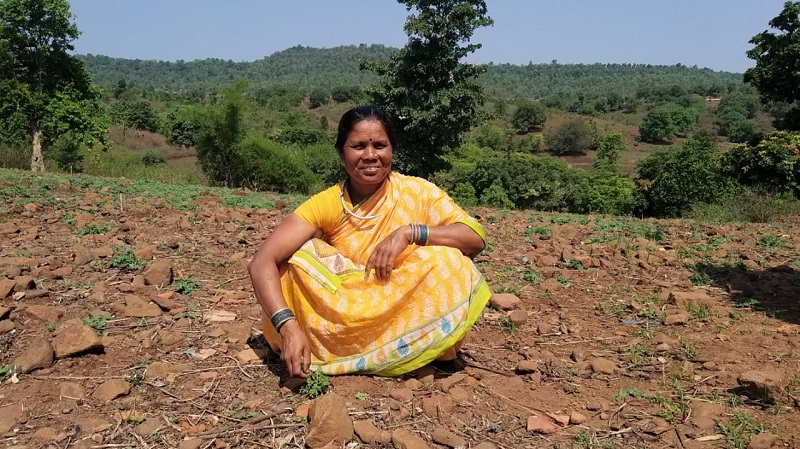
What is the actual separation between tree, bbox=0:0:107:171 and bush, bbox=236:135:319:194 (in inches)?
301

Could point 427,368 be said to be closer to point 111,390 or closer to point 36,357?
point 111,390

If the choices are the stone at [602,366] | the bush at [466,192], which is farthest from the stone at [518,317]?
the bush at [466,192]

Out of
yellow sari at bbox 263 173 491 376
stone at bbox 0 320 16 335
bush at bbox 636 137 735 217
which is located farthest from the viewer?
bush at bbox 636 137 735 217

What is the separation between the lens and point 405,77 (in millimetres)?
15594

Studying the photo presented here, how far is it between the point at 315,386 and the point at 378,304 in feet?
1.29

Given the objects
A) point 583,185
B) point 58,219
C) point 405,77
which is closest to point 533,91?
point 583,185

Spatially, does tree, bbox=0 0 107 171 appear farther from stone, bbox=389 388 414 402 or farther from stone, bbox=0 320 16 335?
stone, bbox=389 388 414 402

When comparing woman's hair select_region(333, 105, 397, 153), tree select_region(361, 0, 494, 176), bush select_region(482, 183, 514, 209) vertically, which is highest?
tree select_region(361, 0, 494, 176)

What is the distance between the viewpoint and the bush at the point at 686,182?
77.3ft

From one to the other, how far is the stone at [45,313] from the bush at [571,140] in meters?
65.9

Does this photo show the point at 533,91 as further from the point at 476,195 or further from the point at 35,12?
the point at 35,12

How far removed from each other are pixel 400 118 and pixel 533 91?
14768 centimetres

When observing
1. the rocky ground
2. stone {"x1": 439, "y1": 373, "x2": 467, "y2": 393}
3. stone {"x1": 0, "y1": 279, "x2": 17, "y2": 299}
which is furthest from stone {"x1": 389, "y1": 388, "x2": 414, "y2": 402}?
stone {"x1": 0, "y1": 279, "x2": 17, "y2": 299}

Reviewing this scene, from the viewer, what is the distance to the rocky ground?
198 centimetres
